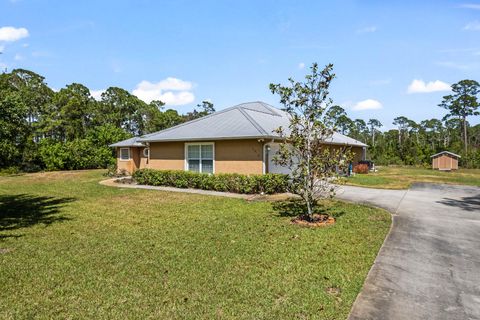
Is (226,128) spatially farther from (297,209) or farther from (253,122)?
(297,209)

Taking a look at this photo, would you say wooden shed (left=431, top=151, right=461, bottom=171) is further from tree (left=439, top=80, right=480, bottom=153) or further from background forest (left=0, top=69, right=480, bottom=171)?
tree (left=439, top=80, right=480, bottom=153)

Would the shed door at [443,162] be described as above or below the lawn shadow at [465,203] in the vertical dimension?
above

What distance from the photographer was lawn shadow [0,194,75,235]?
8805 millimetres

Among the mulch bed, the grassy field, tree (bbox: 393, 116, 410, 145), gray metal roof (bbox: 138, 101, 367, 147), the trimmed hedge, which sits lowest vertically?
the mulch bed

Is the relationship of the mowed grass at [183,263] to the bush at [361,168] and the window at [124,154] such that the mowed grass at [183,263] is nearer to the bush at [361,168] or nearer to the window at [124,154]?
the window at [124,154]

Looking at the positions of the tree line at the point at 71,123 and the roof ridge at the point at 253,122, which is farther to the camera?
the tree line at the point at 71,123

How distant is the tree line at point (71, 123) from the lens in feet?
95.0

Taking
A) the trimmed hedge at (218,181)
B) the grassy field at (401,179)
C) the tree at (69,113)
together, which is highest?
the tree at (69,113)

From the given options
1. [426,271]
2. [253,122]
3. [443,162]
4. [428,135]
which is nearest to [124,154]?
[253,122]

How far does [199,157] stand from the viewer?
1717 centimetres

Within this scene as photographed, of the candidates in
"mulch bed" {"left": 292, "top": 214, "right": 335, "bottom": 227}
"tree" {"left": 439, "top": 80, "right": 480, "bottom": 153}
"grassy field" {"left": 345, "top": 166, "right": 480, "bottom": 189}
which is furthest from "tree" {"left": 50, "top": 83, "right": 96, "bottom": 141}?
"tree" {"left": 439, "top": 80, "right": 480, "bottom": 153}

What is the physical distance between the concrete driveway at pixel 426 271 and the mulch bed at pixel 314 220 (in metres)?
1.61

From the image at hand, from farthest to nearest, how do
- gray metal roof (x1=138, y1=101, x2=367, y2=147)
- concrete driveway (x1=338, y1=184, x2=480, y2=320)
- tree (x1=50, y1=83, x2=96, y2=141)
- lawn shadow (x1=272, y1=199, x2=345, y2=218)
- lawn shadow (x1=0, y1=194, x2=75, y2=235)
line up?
tree (x1=50, y1=83, x2=96, y2=141)
gray metal roof (x1=138, y1=101, x2=367, y2=147)
lawn shadow (x1=272, y1=199, x2=345, y2=218)
lawn shadow (x1=0, y1=194, x2=75, y2=235)
concrete driveway (x1=338, y1=184, x2=480, y2=320)

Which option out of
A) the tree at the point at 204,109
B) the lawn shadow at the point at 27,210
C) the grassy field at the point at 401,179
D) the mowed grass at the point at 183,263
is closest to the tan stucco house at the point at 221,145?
the grassy field at the point at 401,179
